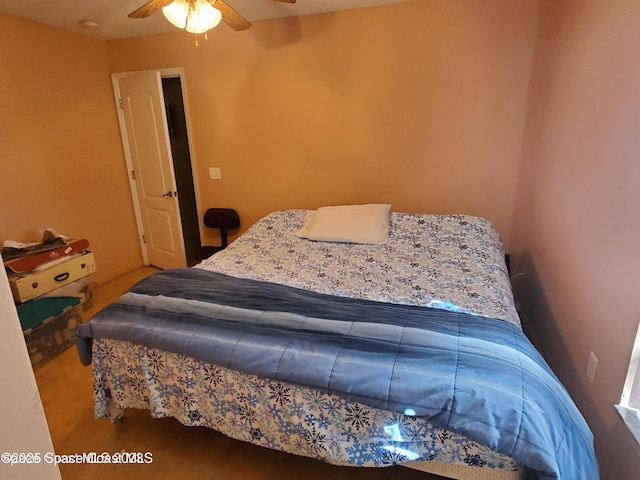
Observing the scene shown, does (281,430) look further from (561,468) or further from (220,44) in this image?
(220,44)

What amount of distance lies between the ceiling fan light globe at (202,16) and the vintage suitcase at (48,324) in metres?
2.02

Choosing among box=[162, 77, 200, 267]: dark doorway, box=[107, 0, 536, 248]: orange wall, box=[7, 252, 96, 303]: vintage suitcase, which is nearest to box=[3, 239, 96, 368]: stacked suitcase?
box=[7, 252, 96, 303]: vintage suitcase

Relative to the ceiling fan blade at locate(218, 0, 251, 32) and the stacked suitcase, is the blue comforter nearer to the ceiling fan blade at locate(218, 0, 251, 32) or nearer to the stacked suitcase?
the stacked suitcase

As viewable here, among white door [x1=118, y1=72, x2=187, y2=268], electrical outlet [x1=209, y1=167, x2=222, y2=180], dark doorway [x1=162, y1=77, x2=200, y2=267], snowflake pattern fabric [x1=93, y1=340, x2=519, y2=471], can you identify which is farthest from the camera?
dark doorway [x1=162, y1=77, x2=200, y2=267]

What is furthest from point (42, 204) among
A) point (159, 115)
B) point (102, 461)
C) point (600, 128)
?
point (600, 128)

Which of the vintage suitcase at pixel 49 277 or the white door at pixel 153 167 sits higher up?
the white door at pixel 153 167

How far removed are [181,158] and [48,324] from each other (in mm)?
2313

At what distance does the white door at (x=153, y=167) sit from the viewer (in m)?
3.18

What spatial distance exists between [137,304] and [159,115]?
2082 mm

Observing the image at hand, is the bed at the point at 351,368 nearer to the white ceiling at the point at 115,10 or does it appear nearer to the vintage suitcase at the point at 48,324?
the vintage suitcase at the point at 48,324

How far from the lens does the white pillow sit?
258 centimetres

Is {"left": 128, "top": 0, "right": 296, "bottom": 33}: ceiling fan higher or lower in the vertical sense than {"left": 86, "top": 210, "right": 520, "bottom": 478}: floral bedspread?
higher

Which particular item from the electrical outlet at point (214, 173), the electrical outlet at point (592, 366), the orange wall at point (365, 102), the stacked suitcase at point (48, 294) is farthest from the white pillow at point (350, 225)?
the stacked suitcase at point (48, 294)

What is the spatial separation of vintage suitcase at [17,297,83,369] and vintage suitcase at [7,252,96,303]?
71 mm
